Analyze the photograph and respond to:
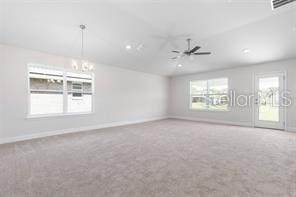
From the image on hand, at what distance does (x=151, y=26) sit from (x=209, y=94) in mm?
5244

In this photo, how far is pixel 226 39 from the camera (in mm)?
4281

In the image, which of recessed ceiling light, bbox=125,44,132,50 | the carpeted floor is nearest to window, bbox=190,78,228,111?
the carpeted floor

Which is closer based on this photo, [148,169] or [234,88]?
[148,169]

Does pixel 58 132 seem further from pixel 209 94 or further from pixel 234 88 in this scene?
pixel 234 88

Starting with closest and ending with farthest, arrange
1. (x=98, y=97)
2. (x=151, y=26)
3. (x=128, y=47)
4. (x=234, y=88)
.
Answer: (x=151, y=26), (x=128, y=47), (x=98, y=97), (x=234, y=88)

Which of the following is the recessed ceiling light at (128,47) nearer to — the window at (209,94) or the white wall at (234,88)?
the white wall at (234,88)

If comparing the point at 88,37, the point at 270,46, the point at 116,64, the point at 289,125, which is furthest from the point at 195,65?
the point at 88,37

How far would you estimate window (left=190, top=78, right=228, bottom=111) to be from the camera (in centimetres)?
686

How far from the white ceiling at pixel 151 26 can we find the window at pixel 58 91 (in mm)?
754

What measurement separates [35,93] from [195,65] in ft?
20.6

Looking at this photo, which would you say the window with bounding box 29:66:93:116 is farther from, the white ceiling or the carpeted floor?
the carpeted floor

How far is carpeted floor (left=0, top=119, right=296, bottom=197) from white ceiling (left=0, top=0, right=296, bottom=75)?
2.89 meters

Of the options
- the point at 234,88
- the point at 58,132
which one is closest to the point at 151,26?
the point at 58,132

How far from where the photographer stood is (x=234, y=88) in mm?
6434
